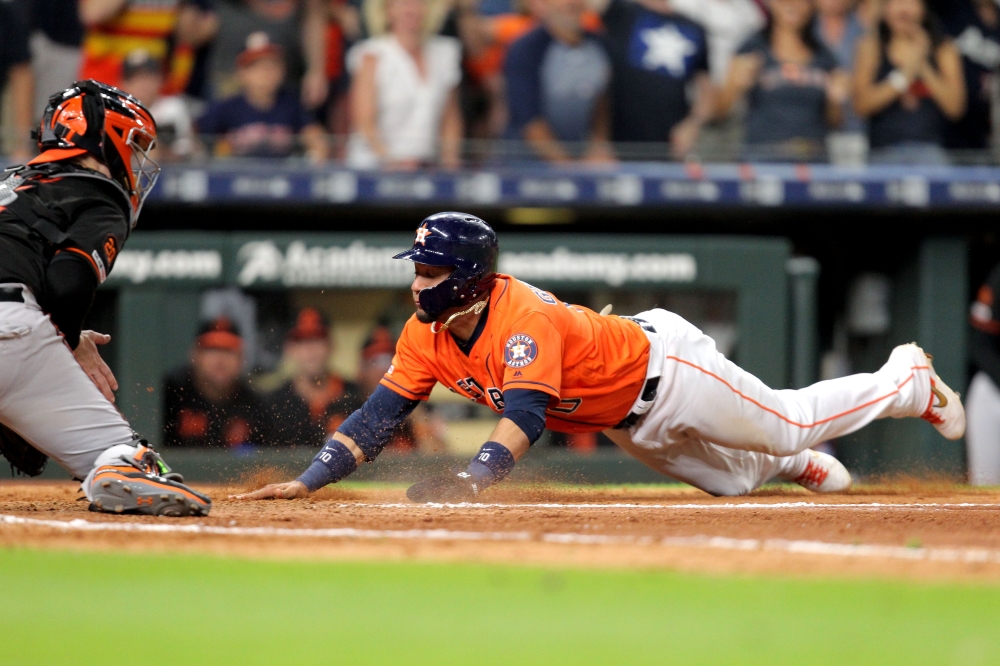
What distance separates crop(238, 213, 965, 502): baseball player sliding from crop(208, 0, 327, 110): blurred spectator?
4960mm

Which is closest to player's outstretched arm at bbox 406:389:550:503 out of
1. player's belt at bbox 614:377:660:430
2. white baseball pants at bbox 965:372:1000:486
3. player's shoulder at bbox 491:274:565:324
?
player's shoulder at bbox 491:274:565:324

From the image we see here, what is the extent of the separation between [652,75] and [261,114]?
9.96 feet

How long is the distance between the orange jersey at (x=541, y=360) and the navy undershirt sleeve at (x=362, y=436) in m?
0.06

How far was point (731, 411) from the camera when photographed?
4988mm

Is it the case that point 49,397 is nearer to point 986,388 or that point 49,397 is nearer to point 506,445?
point 506,445

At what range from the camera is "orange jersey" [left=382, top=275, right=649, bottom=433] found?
14.8 feet

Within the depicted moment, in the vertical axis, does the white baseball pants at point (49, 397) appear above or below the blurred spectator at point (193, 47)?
below

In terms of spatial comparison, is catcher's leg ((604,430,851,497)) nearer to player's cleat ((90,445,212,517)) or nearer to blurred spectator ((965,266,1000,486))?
player's cleat ((90,445,212,517))

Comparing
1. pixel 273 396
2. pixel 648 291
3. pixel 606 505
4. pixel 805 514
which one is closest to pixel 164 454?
pixel 273 396

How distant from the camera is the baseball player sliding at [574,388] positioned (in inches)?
178

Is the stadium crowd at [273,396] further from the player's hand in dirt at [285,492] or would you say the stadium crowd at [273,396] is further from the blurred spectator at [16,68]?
the player's hand in dirt at [285,492]

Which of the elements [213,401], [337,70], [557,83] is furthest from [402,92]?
[213,401]

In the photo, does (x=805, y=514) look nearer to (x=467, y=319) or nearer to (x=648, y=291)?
(x=467, y=319)

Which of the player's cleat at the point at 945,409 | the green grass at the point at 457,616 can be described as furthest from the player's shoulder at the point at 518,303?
the player's cleat at the point at 945,409
